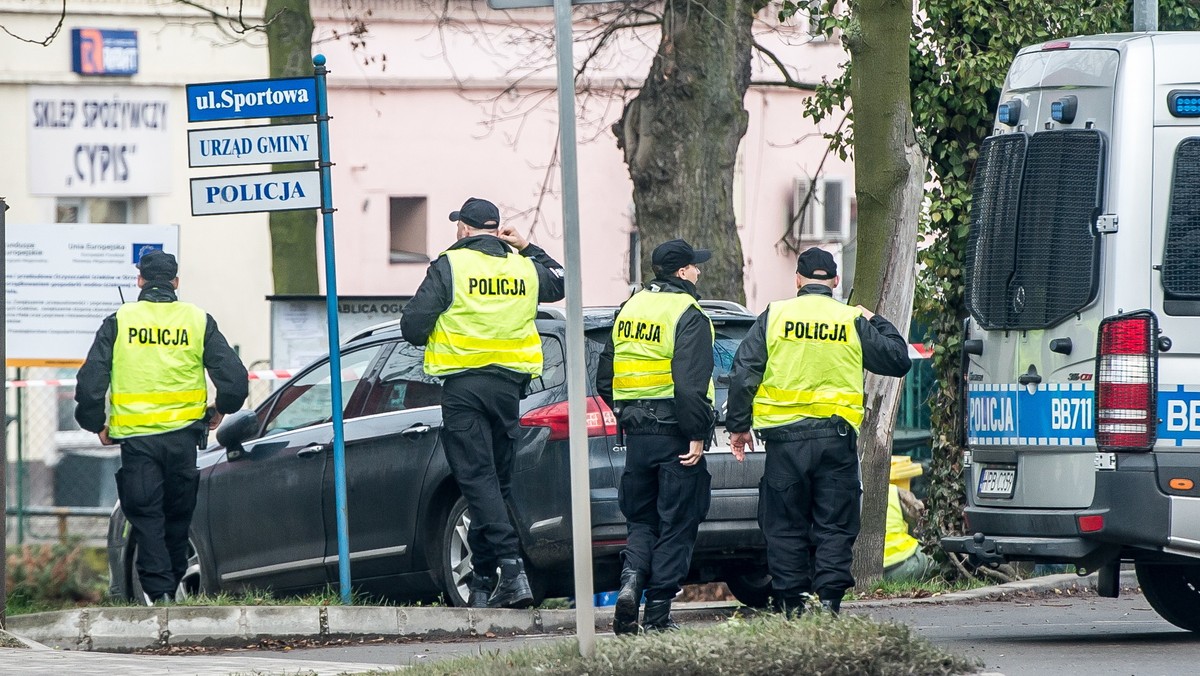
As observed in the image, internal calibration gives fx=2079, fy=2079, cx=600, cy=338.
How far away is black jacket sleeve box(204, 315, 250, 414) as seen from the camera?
420 inches

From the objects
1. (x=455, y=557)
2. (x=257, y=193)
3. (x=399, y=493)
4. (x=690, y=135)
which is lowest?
(x=455, y=557)

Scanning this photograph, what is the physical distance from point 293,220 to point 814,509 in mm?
8612

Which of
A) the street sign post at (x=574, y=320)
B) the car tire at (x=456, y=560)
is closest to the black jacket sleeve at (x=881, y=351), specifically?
the car tire at (x=456, y=560)

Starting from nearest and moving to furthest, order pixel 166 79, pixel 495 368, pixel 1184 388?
1. pixel 1184 388
2. pixel 495 368
3. pixel 166 79

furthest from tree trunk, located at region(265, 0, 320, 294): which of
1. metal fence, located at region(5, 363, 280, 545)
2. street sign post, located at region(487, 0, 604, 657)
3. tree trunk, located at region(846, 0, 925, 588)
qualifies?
street sign post, located at region(487, 0, 604, 657)

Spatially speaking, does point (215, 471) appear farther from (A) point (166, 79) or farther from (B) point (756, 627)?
(A) point (166, 79)

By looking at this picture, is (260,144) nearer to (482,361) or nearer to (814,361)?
(482,361)

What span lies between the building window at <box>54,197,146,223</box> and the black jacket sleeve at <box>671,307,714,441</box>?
48.7ft

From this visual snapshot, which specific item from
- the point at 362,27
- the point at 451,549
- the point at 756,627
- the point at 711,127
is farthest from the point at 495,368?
the point at 362,27

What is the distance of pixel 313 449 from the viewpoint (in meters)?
10.9

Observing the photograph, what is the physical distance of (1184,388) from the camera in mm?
8477

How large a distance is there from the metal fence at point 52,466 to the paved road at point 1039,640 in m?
4.56

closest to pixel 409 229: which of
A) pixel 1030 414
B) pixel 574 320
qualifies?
pixel 1030 414

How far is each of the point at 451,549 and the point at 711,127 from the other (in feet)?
16.8
